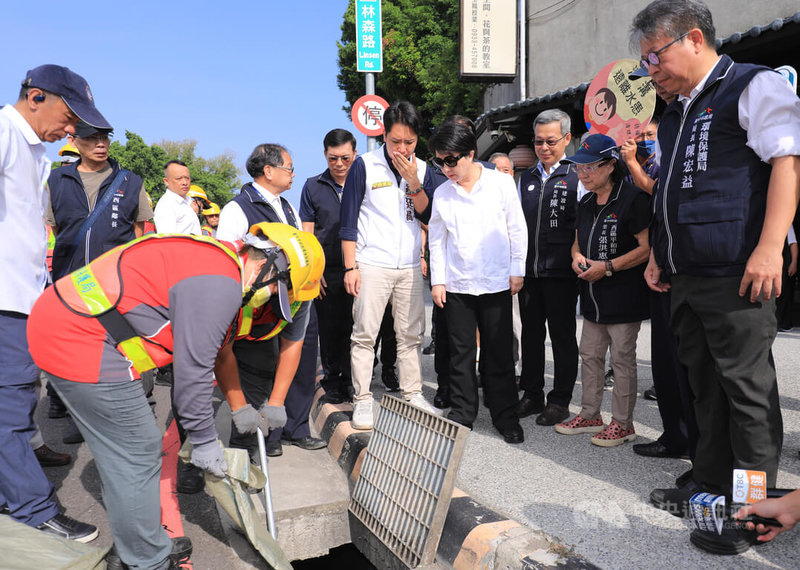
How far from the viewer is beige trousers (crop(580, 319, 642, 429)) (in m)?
3.25

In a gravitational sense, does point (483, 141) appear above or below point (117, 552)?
above

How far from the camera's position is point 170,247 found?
6.64 ft

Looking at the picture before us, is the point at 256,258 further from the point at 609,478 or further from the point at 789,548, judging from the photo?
the point at 789,548

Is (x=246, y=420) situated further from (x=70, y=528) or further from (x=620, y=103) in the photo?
(x=620, y=103)

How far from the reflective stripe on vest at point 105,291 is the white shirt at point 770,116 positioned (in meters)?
1.95

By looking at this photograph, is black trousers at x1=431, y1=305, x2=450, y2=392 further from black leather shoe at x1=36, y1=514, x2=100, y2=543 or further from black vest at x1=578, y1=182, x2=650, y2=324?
black leather shoe at x1=36, y1=514, x2=100, y2=543

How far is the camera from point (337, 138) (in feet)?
14.8

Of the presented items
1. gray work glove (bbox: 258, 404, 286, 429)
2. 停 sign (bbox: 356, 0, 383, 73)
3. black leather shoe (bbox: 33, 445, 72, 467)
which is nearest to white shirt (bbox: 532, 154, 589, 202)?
gray work glove (bbox: 258, 404, 286, 429)

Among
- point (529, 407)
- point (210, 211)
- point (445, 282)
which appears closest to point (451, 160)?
point (445, 282)

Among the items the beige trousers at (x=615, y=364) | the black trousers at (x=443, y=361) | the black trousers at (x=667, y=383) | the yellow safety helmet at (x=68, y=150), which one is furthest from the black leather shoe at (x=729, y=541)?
the yellow safety helmet at (x=68, y=150)

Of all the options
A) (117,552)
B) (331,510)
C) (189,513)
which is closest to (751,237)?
(331,510)

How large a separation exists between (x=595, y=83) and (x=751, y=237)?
248cm

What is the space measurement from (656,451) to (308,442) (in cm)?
207

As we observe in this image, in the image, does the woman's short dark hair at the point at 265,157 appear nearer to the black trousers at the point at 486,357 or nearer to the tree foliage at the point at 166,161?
the black trousers at the point at 486,357
